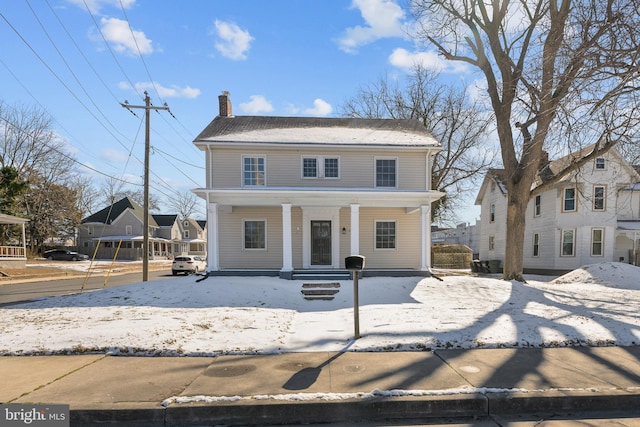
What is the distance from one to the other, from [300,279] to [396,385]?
902cm

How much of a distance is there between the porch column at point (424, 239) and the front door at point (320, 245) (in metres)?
3.82

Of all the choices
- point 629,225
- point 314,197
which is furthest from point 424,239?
point 629,225

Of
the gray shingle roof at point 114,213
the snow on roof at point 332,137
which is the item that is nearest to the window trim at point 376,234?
the snow on roof at point 332,137

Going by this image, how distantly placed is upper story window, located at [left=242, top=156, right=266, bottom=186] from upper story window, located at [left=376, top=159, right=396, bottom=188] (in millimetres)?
4896

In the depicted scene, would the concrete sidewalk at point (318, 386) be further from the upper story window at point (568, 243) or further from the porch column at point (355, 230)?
the upper story window at point (568, 243)

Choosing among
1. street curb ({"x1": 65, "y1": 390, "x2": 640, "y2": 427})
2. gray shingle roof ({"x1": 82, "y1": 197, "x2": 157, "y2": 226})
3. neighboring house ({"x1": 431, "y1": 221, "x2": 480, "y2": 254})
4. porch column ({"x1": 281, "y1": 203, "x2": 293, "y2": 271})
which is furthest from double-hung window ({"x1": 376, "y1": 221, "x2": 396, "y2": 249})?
gray shingle roof ({"x1": 82, "y1": 197, "x2": 157, "y2": 226})

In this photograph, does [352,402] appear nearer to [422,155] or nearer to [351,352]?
[351,352]

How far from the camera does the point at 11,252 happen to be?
26.9m

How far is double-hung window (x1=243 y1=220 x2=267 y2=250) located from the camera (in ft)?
48.7

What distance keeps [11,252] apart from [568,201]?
3987cm

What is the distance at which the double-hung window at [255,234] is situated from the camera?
14836mm

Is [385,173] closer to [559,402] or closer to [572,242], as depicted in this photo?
[559,402]

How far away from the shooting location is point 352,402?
3.72 meters

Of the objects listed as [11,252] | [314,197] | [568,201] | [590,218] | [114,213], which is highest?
[568,201]
